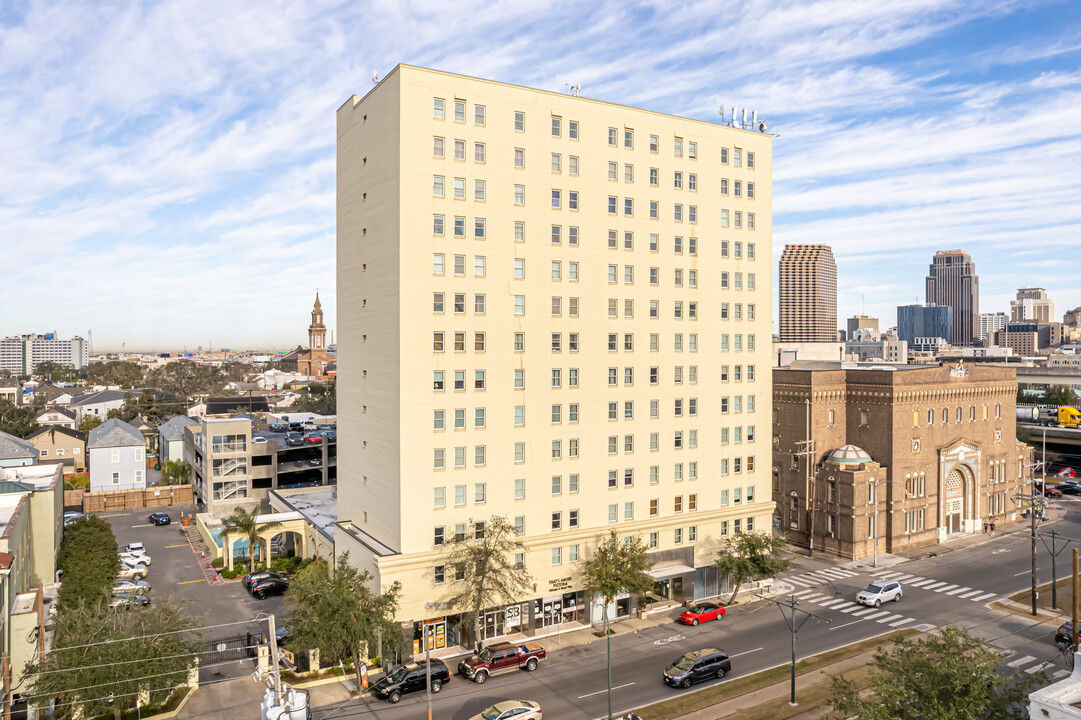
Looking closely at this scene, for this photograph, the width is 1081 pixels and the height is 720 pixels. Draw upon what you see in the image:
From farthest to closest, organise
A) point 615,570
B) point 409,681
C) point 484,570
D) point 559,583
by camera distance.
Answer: point 559,583
point 615,570
point 484,570
point 409,681

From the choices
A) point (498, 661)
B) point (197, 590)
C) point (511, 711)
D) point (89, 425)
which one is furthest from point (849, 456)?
point (89, 425)

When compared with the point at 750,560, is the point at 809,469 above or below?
above

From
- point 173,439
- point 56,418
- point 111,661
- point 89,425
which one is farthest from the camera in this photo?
point 56,418

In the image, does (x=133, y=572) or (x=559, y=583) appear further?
(x=133, y=572)

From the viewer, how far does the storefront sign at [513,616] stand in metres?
53.2

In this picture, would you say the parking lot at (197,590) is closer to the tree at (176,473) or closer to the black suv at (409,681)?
the black suv at (409,681)

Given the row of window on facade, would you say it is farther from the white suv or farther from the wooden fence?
the wooden fence

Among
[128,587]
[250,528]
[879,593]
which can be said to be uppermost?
[250,528]

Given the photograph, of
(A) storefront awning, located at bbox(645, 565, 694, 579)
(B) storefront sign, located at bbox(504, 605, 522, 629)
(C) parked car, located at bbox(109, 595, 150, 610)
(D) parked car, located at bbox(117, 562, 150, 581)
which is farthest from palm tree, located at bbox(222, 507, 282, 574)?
(A) storefront awning, located at bbox(645, 565, 694, 579)

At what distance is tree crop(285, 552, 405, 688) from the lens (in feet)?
143

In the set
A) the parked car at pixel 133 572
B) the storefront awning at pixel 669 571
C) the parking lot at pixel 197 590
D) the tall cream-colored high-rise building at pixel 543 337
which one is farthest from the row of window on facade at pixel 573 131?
the parked car at pixel 133 572

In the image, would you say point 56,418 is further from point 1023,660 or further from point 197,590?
point 1023,660

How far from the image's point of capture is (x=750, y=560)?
59.5 meters

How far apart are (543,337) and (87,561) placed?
43.7 metres
